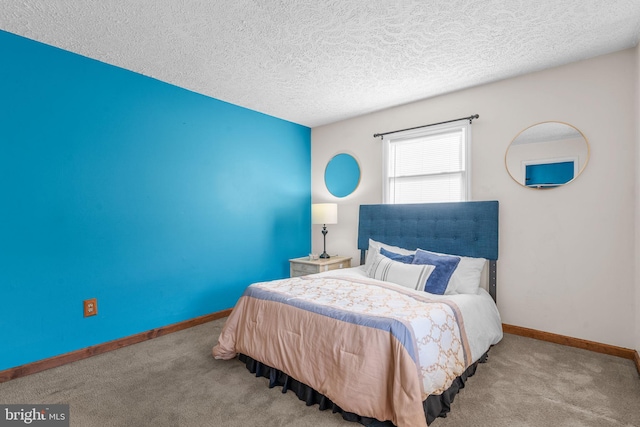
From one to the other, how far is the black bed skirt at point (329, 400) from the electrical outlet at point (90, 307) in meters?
1.39

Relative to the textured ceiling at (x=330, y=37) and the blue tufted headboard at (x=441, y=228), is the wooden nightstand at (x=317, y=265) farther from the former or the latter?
the textured ceiling at (x=330, y=37)

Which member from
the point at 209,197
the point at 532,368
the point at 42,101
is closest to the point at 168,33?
the point at 42,101

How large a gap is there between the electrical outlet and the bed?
1.12 m

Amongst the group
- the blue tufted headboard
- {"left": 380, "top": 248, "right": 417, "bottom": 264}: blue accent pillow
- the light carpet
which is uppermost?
the blue tufted headboard

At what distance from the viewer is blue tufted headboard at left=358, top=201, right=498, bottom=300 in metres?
3.07

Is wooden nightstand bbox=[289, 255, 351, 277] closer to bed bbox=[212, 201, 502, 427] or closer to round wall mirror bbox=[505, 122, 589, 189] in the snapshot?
bed bbox=[212, 201, 502, 427]

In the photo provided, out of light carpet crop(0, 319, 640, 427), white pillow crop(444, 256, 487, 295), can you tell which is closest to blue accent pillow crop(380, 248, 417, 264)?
white pillow crop(444, 256, 487, 295)

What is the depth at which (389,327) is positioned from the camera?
1752mm

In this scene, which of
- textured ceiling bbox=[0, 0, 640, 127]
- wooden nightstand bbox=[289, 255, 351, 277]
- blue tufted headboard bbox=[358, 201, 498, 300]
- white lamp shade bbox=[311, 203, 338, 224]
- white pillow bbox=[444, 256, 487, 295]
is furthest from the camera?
white lamp shade bbox=[311, 203, 338, 224]

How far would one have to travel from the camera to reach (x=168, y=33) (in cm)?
229

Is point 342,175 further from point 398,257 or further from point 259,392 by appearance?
point 259,392

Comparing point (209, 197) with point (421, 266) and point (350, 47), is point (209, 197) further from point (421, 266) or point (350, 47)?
point (421, 266)

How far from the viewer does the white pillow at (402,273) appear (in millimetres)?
2717

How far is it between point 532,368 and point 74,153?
399cm
